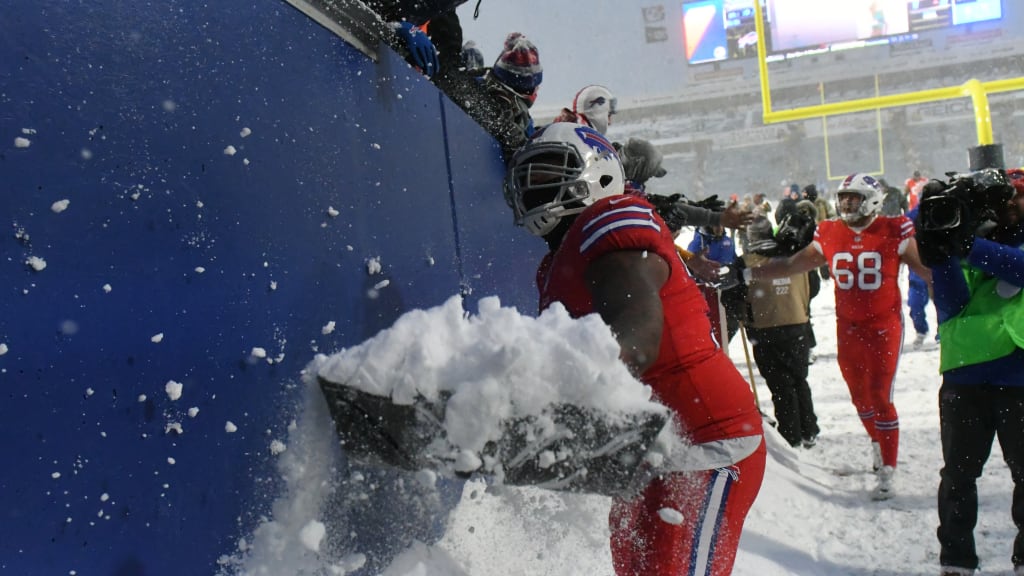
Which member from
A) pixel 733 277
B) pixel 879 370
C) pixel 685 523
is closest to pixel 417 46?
pixel 685 523

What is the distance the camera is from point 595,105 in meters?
5.41

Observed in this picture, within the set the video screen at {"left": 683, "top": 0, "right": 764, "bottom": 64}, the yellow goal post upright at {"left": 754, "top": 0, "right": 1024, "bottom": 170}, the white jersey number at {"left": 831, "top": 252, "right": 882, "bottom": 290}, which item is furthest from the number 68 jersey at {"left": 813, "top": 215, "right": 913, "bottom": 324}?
the video screen at {"left": 683, "top": 0, "right": 764, "bottom": 64}

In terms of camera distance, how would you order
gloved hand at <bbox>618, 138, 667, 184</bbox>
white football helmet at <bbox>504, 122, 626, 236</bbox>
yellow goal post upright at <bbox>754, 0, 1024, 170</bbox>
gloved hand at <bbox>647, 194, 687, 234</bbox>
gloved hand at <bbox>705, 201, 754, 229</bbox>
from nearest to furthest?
white football helmet at <bbox>504, 122, 626, 236</bbox> < gloved hand at <bbox>705, 201, 754, 229</bbox> < gloved hand at <bbox>618, 138, 667, 184</bbox> < gloved hand at <bbox>647, 194, 687, 234</bbox> < yellow goal post upright at <bbox>754, 0, 1024, 170</bbox>

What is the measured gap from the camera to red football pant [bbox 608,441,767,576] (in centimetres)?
186

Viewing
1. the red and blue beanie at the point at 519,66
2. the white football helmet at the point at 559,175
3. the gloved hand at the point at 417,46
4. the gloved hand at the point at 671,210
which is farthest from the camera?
the gloved hand at the point at 671,210

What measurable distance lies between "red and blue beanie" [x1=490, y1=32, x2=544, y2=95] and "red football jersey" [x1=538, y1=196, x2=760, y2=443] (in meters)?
3.15

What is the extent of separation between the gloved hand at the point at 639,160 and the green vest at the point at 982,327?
2.22 m

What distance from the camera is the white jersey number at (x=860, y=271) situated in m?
4.91

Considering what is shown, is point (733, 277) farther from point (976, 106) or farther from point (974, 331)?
point (976, 106)

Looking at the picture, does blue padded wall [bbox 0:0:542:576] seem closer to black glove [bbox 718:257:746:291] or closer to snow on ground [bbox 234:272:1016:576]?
snow on ground [bbox 234:272:1016:576]

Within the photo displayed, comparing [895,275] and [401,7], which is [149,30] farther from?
[895,275]

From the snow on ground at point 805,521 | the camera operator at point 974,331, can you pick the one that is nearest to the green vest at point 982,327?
the camera operator at point 974,331

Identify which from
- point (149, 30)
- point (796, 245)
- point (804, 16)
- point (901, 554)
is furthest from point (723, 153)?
point (149, 30)

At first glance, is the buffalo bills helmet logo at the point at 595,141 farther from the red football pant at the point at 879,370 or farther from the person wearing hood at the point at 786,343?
the person wearing hood at the point at 786,343
